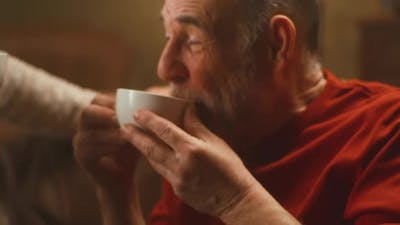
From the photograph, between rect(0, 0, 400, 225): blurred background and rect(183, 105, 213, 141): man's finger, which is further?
rect(0, 0, 400, 225): blurred background

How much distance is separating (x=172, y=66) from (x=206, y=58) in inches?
Answer: 2.1

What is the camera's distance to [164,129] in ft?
2.44

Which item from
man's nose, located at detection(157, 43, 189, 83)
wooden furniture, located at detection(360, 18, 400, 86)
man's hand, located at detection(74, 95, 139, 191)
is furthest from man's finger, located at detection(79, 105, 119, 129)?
wooden furniture, located at detection(360, 18, 400, 86)

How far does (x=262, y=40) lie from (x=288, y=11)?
61mm

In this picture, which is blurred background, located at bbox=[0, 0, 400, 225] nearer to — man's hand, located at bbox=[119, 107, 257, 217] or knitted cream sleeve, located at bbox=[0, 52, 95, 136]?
knitted cream sleeve, located at bbox=[0, 52, 95, 136]

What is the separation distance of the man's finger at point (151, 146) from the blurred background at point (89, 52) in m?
0.26

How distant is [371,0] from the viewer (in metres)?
3.95

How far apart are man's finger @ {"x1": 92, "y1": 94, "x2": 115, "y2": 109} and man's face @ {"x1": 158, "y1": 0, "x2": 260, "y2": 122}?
113 mm

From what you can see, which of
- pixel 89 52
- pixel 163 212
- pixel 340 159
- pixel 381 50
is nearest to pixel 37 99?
pixel 163 212

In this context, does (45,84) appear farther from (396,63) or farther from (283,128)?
(396,63)

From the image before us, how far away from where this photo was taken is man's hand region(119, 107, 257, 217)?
0.74 meters

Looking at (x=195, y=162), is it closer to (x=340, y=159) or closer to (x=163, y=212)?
(x=340, y=159)

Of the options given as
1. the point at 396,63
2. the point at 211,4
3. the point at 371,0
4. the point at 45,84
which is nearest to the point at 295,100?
the point at 211,4

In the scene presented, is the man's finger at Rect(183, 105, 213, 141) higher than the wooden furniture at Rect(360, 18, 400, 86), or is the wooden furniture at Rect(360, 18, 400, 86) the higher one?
A: the wooden furniture at Rect(360, 18, 400, 86)
